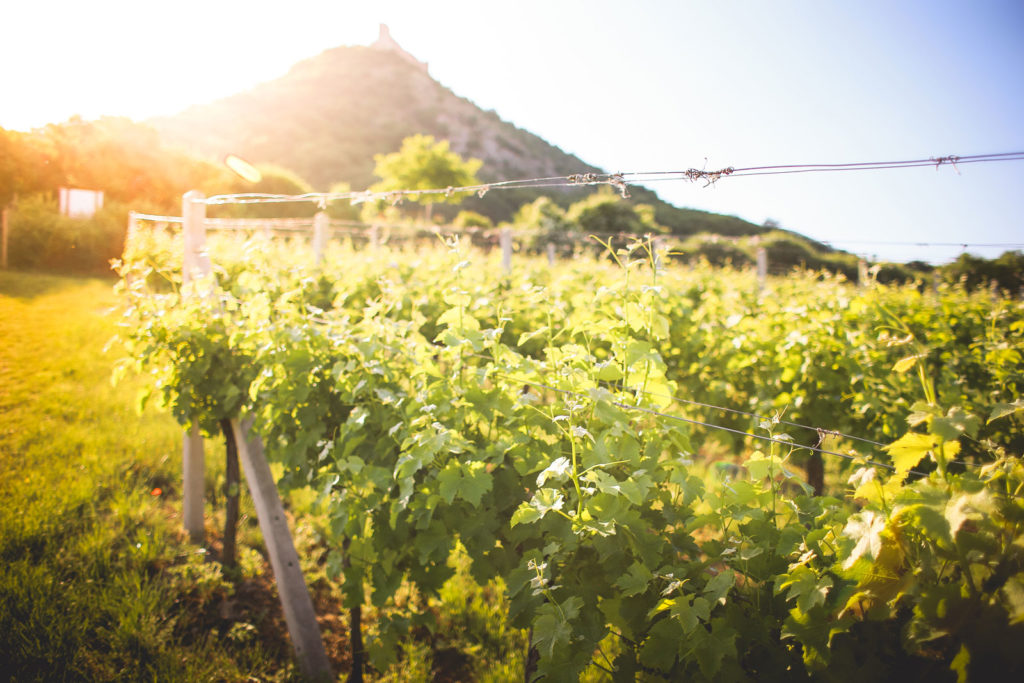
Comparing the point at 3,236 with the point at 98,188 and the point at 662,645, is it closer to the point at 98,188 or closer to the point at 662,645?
the point at 98,188

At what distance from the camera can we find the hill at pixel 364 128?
57625mm

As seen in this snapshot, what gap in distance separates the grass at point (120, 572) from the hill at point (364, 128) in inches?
1459

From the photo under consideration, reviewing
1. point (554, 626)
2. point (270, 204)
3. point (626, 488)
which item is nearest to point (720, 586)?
point (626, 488)

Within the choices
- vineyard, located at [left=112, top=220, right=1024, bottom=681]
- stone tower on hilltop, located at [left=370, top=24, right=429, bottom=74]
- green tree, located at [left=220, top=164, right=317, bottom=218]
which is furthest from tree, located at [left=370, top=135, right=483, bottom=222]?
stone tower on hilltop, located at [left=370, top=24, right=429, bottom=74]

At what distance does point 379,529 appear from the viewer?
2.09 metres

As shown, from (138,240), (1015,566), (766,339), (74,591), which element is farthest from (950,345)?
(138,240)

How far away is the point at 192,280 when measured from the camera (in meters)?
3.43

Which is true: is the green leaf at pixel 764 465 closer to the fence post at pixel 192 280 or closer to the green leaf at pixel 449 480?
the green leaf at pixel 449 480

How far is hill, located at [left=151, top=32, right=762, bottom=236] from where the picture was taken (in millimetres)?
57625

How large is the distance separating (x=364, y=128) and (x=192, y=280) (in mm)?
85041

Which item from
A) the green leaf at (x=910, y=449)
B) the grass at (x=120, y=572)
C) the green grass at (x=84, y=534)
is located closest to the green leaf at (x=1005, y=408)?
the green leaf at (x=910, y=449)

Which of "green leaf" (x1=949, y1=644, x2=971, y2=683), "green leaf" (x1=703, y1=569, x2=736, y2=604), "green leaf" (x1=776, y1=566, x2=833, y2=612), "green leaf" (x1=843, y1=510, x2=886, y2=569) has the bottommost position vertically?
"green leaf" (x1=703, y1=569, x2=736, y2=604)

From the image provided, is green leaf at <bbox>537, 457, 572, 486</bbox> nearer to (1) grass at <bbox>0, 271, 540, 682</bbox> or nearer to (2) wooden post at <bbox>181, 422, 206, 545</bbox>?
(1) grass at <bbox>0, 271, 540, 682</bbox>

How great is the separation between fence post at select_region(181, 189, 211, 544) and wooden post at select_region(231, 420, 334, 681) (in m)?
0.70
